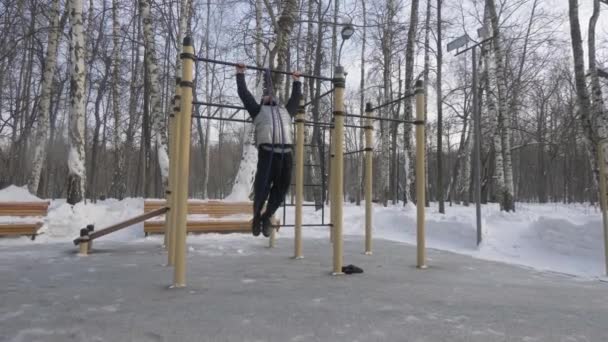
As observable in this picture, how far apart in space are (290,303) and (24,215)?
7.26 meters

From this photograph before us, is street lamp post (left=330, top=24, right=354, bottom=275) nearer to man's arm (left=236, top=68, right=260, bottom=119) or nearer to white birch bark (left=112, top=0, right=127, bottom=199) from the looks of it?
man's arm (left=236, top=68, right=260, bottom=119)

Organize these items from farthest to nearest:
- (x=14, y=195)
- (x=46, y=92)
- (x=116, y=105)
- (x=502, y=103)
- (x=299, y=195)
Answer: (x=116, y=105) → (x=502, y=103) → (x=46, y=92) → (x=14, y=195) → (x=299, y=195)

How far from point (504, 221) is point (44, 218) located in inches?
377

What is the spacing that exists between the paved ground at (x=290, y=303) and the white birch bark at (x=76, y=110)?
13.7 ft

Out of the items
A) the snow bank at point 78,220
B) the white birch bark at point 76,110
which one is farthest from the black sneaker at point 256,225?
the white birch bark at point 76,110

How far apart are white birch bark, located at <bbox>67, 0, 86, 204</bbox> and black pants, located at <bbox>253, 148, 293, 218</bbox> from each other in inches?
257

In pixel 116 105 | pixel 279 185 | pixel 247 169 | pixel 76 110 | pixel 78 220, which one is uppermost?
pixel 116 105

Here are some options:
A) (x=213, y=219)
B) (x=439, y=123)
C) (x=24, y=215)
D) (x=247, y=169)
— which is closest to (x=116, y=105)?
(x=247, y=169)

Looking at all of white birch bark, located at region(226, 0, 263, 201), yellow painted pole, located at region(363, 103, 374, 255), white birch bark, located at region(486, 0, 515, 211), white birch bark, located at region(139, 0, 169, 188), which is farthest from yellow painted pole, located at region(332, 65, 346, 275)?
white birch bark, located at region(486, 0, 515, 211)

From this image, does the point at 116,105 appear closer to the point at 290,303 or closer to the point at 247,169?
the point at 247,169

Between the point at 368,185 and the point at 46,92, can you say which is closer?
the point at 368,185

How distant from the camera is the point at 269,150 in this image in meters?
4.05

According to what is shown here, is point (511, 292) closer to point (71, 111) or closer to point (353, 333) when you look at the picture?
point (353, 333)

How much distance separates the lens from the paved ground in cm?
229
